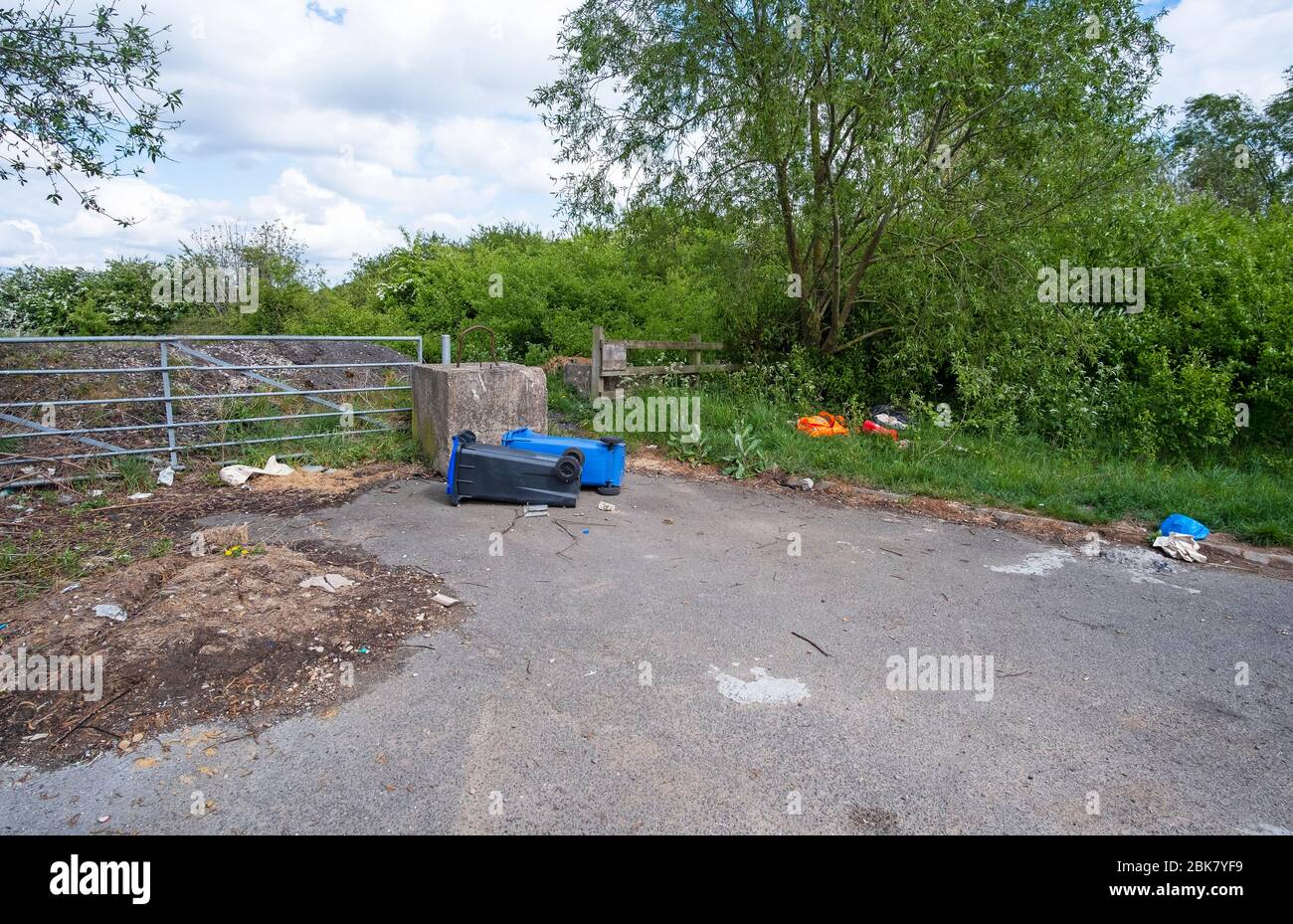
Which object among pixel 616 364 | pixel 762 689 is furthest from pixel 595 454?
pixel 762 689

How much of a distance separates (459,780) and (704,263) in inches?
392

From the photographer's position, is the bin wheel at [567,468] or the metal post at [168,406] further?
the metal post at [168,406]

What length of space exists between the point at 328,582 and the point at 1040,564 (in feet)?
18.1

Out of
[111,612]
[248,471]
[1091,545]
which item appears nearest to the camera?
[111,612]

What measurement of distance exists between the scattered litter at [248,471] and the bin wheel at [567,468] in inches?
124

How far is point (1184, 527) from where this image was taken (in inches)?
263

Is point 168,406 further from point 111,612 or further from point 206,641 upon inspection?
point 206,641

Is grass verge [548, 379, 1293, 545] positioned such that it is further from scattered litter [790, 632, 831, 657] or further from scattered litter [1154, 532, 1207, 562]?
scattered litter [790, 632, 831, 657]

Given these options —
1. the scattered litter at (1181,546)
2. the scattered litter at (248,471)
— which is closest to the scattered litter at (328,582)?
the scattered litter at (248,471)

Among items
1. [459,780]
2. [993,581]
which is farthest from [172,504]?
[993,581]

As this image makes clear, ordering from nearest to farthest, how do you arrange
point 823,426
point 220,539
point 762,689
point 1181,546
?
1. point 762,689
2. point 220,539
3. point 1181,546
4. point 823,426

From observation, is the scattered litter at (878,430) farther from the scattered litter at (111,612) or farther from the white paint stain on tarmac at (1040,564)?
the scattered litter at (111,612)

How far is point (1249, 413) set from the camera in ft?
32.1

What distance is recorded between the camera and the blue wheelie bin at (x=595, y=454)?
7426mm
